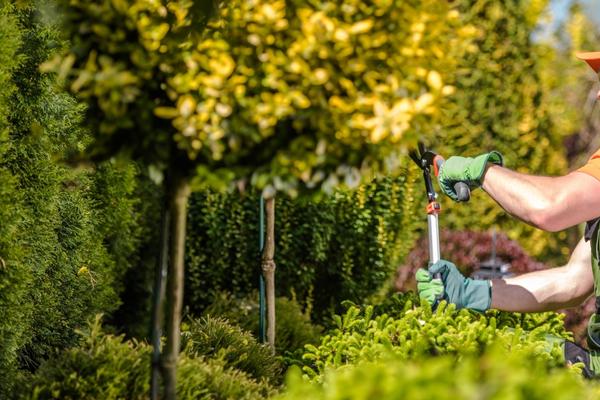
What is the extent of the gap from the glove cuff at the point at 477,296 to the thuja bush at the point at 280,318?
1141 millimetres

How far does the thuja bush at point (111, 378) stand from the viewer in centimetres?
255

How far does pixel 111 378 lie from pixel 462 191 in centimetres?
147

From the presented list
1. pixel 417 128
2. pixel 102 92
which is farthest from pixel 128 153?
pixel 417 128

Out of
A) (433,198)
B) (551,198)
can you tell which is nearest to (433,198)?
(433,198)

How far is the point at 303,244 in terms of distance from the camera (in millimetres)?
5051

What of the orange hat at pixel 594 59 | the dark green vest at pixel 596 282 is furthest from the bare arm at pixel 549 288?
the orange hat at pixel 594 59

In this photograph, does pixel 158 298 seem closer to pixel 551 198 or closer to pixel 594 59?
pixel 551 198

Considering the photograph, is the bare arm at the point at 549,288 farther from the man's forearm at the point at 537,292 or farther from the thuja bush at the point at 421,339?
the thuja bush at the point at 421,339

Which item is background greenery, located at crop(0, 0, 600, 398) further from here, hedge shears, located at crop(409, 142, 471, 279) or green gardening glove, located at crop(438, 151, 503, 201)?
green gardening glove, located at crop(438, 151, 503, 201)

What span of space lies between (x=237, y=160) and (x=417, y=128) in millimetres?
490

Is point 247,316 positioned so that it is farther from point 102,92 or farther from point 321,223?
point 102,92

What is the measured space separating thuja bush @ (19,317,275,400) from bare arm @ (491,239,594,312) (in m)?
1.22

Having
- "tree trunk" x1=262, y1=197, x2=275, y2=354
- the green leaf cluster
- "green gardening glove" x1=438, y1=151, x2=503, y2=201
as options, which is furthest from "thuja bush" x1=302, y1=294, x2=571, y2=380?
the green leaf cluster

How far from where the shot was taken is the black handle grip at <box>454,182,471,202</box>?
312cm
